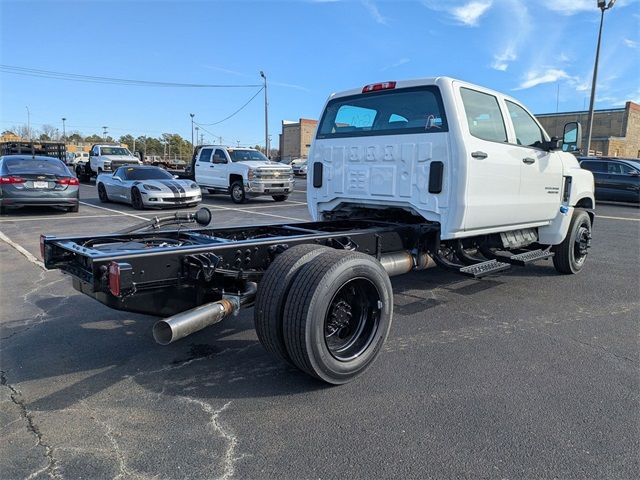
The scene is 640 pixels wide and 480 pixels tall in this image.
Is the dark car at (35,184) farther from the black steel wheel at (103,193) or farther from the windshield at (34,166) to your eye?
the black steel wheel at (103,193)

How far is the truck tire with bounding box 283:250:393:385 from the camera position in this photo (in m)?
3.06

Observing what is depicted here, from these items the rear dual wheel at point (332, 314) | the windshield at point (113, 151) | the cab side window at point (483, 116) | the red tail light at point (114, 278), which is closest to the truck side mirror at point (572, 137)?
the cab side window at point (483, 116)

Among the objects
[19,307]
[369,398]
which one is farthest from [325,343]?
[19,307]

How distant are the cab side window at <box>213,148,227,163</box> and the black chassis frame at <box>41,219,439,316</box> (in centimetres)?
1383

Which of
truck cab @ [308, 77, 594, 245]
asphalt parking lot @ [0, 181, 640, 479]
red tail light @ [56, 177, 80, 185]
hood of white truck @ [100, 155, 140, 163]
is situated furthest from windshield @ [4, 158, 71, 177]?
hood of white truck @ [100, 155, 140, 163]

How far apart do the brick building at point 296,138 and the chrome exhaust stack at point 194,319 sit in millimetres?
62303

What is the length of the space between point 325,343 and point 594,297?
13.7 feet

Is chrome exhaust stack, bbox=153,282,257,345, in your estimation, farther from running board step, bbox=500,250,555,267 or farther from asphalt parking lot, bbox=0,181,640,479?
running board step, bbox=500,250,555,267

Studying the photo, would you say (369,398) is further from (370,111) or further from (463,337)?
(370,111)

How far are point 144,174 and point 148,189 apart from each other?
139 cm

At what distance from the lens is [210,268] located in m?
3.25

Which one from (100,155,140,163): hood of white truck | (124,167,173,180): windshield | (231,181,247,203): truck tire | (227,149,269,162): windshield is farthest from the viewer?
(100,155,140,163): hood of white truck

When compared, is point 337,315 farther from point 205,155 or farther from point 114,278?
point 205,155

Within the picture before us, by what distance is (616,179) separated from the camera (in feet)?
60.7
